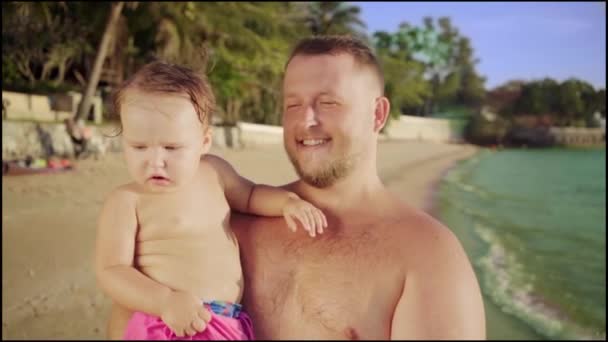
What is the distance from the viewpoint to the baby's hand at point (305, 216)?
1466mm

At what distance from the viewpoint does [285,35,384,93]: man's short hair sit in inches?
59.6

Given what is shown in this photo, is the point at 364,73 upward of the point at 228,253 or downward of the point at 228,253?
upward

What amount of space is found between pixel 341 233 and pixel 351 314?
0.25 m

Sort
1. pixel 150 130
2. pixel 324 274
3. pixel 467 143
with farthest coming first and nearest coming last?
1. pixel 467 143
2. pixel 324 274
3. pixel 150 130

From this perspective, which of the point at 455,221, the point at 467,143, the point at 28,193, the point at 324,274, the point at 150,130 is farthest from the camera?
the point at 467,143

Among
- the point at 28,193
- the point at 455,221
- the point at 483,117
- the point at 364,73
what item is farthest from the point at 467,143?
the point at 364,73

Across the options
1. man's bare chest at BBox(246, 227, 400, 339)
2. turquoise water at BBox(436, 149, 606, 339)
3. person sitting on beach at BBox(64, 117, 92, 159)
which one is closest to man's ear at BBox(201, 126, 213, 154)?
man's bare chest at BBox(246, 227, 400, 339)

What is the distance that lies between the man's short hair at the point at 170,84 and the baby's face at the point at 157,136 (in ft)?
0.06

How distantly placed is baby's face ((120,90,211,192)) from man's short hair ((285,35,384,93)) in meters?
0.40

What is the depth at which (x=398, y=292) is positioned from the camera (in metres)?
1.38

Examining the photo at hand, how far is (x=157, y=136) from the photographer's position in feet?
4.37

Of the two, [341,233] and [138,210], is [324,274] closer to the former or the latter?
[341,233]

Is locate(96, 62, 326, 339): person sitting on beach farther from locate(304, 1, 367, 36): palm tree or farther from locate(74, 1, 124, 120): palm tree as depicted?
locate(304, 1, 367, 36): palm tree

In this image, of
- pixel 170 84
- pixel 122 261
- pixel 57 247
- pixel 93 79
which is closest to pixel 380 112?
pixel 170 84
